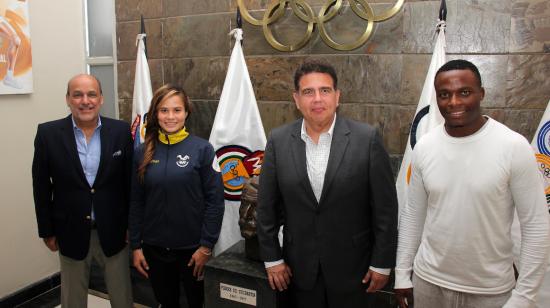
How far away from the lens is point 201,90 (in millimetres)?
2975

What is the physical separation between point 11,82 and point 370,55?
7.89 feet

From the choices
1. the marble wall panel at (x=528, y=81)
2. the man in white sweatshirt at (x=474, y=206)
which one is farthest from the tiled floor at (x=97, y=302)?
the marble wall panel at (x=528, y=81)

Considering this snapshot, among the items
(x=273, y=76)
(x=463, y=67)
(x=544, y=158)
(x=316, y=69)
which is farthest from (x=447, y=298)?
(x=273, y=76)

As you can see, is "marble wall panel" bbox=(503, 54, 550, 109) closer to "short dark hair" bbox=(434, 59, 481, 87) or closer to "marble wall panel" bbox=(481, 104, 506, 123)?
"marble wall panel" bbox=(481, 104, 506, 123)

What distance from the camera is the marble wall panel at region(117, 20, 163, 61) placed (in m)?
3.08

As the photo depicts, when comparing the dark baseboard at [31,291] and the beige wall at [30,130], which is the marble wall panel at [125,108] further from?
the dark baseboard at [31,291]

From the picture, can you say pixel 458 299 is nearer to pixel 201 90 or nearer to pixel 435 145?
pixel 435 145

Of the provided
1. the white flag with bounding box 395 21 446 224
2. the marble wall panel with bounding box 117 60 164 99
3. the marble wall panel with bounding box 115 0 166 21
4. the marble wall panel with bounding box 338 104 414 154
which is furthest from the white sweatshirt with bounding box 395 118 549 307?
the marble wall panel with bounding box 115 0 166 21

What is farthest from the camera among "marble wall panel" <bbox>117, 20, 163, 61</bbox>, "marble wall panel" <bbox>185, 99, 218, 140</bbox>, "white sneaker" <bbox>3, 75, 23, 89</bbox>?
"marble wall panel" <bbox>117, 20, 163, 61</bbox>

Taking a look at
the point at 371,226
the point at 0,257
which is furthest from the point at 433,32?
the point at 0,257

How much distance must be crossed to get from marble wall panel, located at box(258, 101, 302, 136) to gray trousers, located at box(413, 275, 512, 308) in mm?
1482

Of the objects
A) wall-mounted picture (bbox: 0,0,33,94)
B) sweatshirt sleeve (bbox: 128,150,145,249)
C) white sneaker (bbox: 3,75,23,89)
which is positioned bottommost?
sweatshirt sleeve (bbox: 128,150,145,249)

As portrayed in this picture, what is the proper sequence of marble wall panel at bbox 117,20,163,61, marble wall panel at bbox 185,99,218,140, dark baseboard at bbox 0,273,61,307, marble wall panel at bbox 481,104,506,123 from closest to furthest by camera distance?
marble wall panel at bbox 481,104,506,123, dark baseboard at bbox 0,273,61,307, marble wall panel at bbox 185,99,218,140, marble wall panel at bbox 117,20,163,61

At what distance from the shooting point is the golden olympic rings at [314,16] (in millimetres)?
2395
